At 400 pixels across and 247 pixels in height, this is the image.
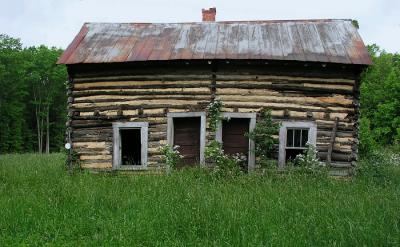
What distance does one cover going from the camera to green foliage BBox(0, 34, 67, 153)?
40094mm

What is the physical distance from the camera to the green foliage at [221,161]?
1084cm

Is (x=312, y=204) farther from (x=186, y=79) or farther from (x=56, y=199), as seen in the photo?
(x=186, y=79)

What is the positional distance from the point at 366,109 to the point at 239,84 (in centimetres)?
3382

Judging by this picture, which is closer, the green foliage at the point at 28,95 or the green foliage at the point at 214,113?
the green foliage at the point at 214,113

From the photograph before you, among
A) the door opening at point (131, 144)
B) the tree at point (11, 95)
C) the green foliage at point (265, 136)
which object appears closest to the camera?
the green foliage at point (265, 136)

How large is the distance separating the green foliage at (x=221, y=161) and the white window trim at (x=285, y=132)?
1.16 meters

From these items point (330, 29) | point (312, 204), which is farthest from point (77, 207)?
point (330, 29)

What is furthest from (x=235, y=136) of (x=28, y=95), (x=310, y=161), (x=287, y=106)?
(x=28, y=95)

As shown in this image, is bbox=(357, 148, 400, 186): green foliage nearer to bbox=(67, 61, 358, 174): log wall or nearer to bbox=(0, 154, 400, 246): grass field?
bbox=(67, 61, 358, 174): log wall

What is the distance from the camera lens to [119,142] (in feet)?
41.7

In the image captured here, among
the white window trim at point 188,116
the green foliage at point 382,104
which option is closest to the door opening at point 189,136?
the white window trim at point 188,116

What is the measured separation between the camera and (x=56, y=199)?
758 centimetres

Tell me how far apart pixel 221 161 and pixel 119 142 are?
10.9 feet

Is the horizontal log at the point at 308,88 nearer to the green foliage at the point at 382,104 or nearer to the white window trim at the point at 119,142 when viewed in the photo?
the white window trim at the point at 119,142
